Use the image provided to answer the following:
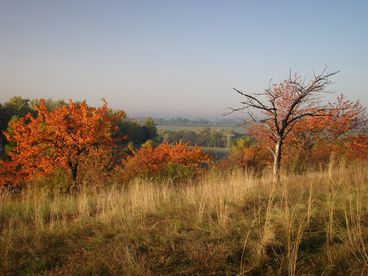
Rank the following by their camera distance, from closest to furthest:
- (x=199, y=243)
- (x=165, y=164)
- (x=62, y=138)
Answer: (x=199, y=243) → (x=62, y=138) → (x=165, y=164)

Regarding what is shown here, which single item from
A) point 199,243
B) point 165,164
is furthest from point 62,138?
point 199,243

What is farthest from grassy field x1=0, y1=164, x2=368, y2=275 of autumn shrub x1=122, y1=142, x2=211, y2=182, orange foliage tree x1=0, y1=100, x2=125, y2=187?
orange foliage tree x1=0, y1=100, x2=125, y2=187

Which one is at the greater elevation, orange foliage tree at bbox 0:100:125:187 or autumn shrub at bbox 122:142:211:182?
orange foliage tree at bbox 0:100:125:187

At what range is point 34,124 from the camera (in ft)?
58.5

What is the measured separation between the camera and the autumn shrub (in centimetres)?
1761

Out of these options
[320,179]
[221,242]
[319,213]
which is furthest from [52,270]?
[320,179]

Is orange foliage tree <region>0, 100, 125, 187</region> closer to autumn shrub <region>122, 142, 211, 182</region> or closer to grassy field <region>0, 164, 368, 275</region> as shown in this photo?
autumn shrub <region>122, 142, 211, 182</region>

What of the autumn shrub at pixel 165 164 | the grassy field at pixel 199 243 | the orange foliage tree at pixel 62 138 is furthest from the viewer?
the autumn shrub at pixel 165 164

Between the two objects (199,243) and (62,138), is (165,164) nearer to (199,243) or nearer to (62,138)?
(62,138)

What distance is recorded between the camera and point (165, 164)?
22422 mm

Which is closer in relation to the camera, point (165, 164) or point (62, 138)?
point (62, 138)

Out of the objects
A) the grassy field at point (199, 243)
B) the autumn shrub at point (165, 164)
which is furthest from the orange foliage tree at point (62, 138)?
the grassy field at point (199, 243)

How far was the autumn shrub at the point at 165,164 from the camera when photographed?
17609 mm

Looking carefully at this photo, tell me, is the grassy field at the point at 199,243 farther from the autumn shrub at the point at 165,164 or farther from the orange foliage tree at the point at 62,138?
the orange foliage tree at the point at 62,138
